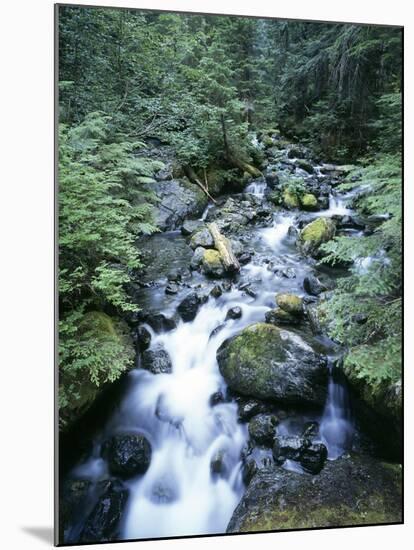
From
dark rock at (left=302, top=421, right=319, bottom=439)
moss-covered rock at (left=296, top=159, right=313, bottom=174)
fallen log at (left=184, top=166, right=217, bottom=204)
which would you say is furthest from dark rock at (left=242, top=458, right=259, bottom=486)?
moss-covered rock at (left=296, top=159, right=313, bottom=174)

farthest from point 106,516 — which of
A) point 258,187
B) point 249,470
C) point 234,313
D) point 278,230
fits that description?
point 258,187

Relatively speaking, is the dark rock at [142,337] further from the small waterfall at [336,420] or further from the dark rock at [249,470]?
the small waterfall at [336,420]

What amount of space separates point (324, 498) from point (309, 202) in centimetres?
177

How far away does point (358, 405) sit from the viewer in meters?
3.17

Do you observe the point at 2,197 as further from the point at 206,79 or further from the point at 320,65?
the point at 320,65

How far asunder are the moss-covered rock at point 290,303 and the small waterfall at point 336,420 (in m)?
0.39

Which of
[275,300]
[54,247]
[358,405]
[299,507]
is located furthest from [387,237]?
[54,247]

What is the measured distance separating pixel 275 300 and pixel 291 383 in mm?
503

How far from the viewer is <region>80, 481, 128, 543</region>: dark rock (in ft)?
9.19

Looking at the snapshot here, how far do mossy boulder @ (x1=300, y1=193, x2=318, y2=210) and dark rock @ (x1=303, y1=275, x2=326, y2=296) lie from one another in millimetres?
434

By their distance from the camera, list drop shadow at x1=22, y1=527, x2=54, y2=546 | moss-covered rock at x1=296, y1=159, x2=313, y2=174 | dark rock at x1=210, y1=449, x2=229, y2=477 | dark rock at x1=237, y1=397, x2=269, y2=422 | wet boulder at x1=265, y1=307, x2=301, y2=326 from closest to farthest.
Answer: drop shadow at x1=22, y1=527, x2=54, y2=546
dark rock at x1=210, y1=449, x2=229, y2=477
dark rock at x1=237, y1=397, x2=269, y2=422
wet boulder at x1=265, y1=307, x2=301, y2=326
moss-covered rock at x1=296, y1=159, x2=313, y2=174

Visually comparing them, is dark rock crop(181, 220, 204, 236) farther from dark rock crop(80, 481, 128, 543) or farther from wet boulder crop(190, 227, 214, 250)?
dark rock crop(80, 481, 128, 543)

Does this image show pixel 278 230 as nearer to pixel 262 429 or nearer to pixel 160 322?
pixel 160 322

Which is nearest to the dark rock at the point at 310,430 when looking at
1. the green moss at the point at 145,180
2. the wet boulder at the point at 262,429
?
the wet boulder at the point at 262,429
